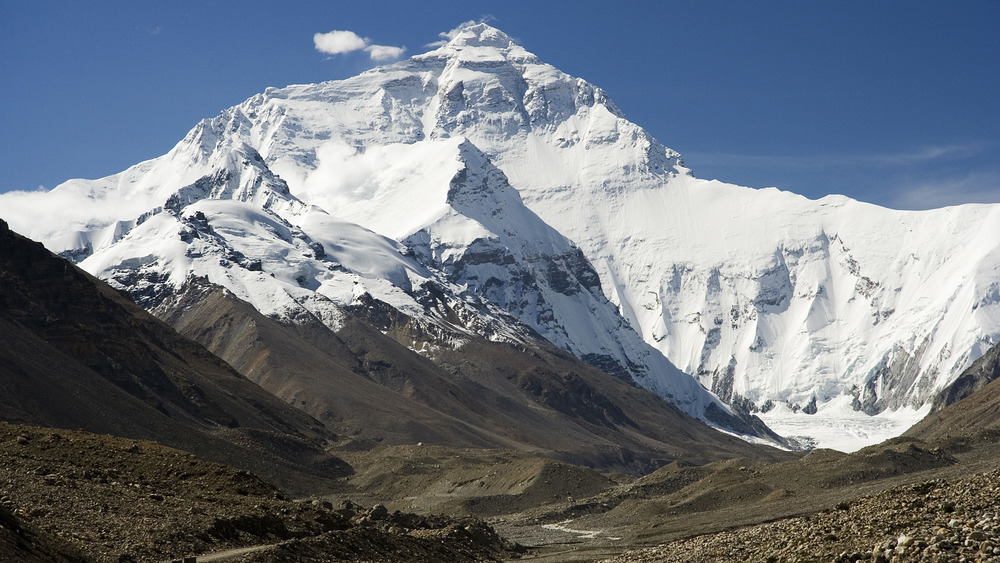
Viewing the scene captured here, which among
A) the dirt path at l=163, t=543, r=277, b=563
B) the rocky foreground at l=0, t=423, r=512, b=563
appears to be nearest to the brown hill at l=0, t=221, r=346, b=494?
the rocky foreground at l=0, t=423, r=512, b=563

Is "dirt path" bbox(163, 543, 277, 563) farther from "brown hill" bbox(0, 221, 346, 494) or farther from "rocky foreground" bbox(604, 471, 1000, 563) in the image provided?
"brown hill" bbox(0, 221, 346, 494)

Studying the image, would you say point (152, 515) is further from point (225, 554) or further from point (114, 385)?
point (114, 385)

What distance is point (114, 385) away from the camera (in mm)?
149875

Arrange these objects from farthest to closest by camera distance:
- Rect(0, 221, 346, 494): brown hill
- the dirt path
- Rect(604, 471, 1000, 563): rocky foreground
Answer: Rect(0, 221, 346, 494): brown hill, the dirt path, Rect(604, 471, 1000, 563): rocky foreground

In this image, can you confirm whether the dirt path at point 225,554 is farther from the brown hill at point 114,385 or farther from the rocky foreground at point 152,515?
the brown hill at point 114,385

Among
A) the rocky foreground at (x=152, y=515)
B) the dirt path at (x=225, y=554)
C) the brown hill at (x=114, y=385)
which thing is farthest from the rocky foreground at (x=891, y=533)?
the brown hill at (x=114, y=385)

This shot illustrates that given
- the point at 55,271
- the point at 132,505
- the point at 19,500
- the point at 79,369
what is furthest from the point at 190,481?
the point at 55,271

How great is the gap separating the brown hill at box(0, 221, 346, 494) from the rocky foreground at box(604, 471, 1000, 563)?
Answer: 300ft

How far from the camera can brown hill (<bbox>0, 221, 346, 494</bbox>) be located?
129875 mm

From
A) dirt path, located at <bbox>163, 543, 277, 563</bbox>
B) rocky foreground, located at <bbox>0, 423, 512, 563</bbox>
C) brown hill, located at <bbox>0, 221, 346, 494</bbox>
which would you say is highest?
brown hill, located at <bbox>0, 221, 346, 494</bbox>

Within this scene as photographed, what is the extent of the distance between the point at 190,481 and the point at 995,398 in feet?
513

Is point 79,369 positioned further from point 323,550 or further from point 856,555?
point 856,555

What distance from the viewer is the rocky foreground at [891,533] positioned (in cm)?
3209

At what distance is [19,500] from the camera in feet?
163
